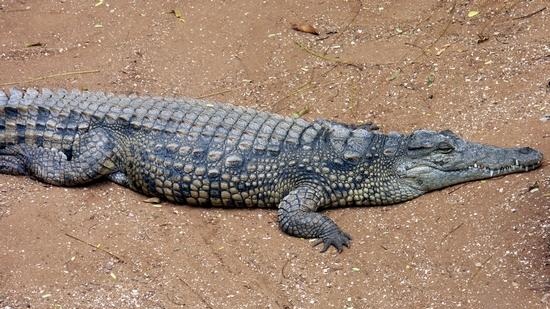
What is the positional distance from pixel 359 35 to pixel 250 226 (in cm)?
327

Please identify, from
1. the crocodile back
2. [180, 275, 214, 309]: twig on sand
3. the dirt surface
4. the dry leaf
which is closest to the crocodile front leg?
the dirt surface

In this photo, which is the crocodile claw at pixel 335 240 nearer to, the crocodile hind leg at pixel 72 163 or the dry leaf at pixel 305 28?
the crocodile hind leg at pixel 72 163

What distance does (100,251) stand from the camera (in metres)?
6.10

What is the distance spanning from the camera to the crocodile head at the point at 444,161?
21.4 feet

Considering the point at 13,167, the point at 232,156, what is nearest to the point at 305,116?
the point at 232,156

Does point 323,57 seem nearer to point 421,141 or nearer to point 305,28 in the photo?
point 305,28

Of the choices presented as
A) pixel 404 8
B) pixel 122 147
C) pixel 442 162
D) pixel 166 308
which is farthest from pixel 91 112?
pixel 404 8

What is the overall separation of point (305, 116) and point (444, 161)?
1805mm

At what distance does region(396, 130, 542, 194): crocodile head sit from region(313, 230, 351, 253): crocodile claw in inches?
34.2

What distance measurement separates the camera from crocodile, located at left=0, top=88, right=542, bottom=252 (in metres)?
6.76

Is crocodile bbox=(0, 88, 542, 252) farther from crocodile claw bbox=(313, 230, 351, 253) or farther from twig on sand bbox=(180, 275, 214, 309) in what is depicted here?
twig on sand bbox=(180, 275, 214, 309)

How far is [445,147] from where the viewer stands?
6738mm

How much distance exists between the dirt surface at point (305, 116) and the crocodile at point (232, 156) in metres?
0.15

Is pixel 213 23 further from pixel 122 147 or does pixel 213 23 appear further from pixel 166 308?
pixel 166 308
